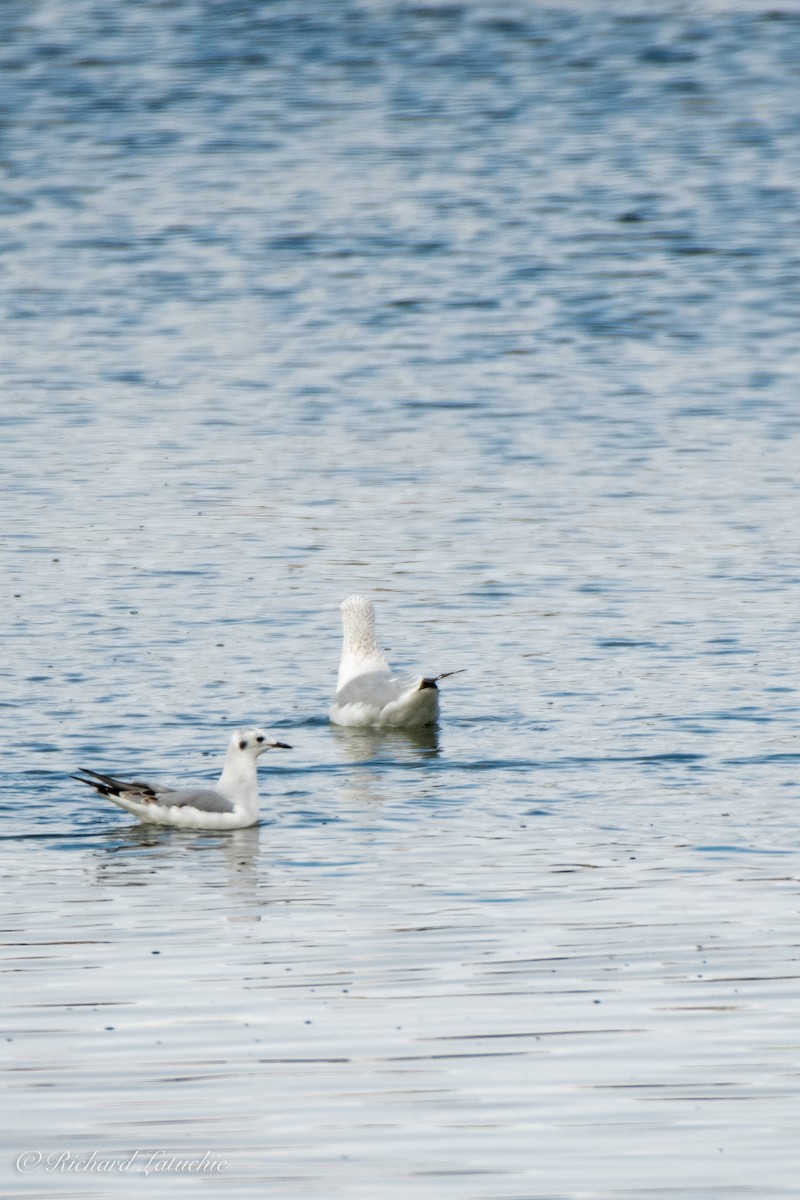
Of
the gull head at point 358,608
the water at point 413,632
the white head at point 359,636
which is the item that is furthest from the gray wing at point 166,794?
the gull head at point 358,608

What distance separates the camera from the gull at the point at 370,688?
15.7 m

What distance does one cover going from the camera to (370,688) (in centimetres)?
1623

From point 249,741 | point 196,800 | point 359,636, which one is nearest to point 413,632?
point 359,636

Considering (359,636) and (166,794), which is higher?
(166,794)

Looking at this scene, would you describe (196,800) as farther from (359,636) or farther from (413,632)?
(413,632)

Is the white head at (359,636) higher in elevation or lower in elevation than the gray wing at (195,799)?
lower

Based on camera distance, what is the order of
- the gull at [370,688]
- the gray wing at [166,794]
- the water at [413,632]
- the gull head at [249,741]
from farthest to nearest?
the gull at [370,688] < the gull head at [249,741] < the gray wing at [166,794] < the water at [413,632]

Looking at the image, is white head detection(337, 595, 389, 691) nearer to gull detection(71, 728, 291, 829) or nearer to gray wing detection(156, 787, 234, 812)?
gull detection(71, 728, 291, 829)

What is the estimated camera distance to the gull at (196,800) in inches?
Answer: 517

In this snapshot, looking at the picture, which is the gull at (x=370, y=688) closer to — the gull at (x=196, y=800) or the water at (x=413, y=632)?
the water at (x=413, y=632)

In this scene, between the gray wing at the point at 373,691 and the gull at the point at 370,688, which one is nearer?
the gull at the point at 370,688

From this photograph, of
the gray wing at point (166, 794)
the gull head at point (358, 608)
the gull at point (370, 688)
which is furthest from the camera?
the gull head at point (358, 608)

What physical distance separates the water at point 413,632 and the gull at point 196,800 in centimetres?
16

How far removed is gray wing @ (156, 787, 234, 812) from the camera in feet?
43.2
